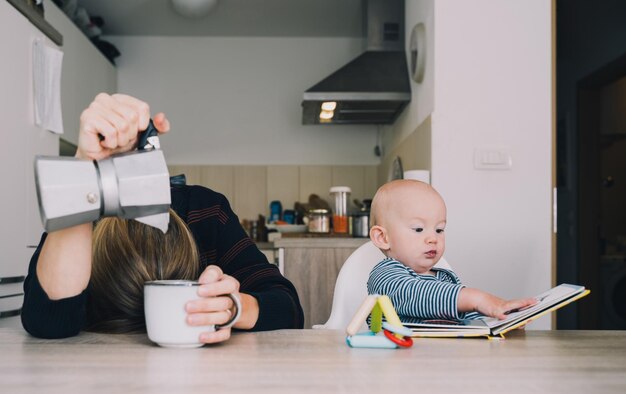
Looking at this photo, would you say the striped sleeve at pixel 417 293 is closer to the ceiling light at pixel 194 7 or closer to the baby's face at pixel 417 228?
the baby's face at pixel 417 228

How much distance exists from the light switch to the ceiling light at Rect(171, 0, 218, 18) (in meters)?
1.89

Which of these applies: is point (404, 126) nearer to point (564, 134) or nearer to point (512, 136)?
point (512, 136)

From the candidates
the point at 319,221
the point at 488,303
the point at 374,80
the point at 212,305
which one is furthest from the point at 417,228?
the point at 374,80

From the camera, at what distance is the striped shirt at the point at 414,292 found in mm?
1263

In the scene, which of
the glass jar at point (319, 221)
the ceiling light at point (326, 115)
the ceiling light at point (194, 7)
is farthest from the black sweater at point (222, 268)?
the ceiling light at point (194, 7)

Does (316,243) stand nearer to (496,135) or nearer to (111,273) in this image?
(496,135)

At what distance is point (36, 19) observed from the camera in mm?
2672

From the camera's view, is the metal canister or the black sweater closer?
the black sweater

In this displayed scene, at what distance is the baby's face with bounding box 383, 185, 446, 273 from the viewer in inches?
57.6

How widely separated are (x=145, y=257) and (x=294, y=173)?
365 cm

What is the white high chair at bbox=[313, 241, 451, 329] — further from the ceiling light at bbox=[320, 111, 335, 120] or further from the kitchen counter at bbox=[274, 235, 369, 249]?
the ceiling light at bbox=[320, 111, 335, 120]

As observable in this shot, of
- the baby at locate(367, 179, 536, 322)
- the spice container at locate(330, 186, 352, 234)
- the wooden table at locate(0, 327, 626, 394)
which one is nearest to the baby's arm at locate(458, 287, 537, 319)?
the baby at locate(367, 179, 536, 322)

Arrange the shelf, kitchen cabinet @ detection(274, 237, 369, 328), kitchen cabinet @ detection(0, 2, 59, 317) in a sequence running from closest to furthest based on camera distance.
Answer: kitchen cabinet @ detection(0, 2, 59, 317)
the shelf
kitchen cabinet @ detection(274, 237, 369, 328)

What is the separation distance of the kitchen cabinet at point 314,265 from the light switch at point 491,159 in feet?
2.15
